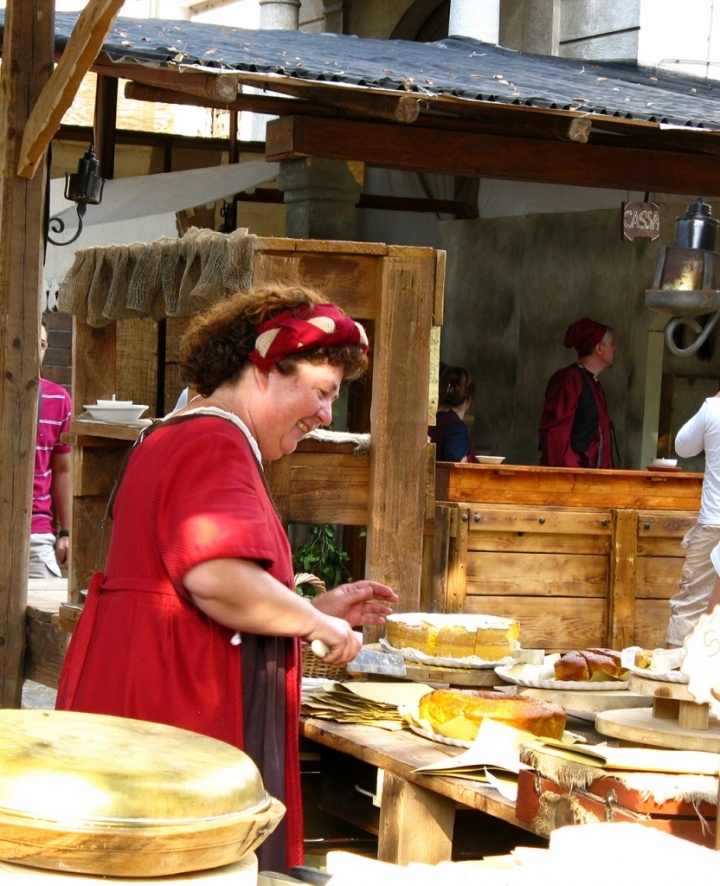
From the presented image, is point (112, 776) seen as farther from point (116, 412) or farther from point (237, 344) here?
point (116, 412)

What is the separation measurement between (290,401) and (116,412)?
2.17 m

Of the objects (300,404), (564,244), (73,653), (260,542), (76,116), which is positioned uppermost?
(76,116)

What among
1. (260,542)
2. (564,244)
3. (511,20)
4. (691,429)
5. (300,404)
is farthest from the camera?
(511,20)

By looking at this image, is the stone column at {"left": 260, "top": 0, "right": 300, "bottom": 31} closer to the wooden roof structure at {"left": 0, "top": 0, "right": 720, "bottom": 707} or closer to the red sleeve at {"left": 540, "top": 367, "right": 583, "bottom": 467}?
the wooden roof structure at {"left": 0, "top": 0, "right": 720, "bottom": 707}

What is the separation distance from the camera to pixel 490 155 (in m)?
8.53

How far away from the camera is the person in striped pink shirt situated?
6.71m

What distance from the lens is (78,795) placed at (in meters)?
1.44

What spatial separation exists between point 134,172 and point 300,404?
10079 mm

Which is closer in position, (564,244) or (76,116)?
(564,244)

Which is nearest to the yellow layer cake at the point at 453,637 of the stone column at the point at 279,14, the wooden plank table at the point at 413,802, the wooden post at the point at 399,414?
the wooden post at the point at 399,414

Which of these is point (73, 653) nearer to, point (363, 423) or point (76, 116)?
point (363, 423)

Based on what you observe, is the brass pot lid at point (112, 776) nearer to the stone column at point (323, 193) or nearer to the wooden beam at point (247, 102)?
the wooden beam at point (247, 102)

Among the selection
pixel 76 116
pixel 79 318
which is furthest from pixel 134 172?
pixel 79 318

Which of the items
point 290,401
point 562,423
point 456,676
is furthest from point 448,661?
point 562,423
